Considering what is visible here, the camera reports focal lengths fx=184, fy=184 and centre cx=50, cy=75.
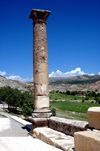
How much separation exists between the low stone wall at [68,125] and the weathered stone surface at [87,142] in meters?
1.56

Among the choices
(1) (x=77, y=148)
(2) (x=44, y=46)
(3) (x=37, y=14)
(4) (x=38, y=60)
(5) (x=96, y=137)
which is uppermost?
(3) (x=37, y=14)

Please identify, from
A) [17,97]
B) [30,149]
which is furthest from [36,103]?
[17,97]

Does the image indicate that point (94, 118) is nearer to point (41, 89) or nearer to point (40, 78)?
point (41, 89)

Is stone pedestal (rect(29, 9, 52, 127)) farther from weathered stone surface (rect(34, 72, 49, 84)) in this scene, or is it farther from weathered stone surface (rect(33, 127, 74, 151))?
weathered stone surface (rect(33, 127, 74, 151))

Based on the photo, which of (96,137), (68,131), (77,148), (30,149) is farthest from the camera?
(68,131)

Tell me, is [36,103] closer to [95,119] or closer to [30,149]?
[30,149]

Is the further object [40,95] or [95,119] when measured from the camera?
[40,95]

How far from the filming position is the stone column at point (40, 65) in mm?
8922

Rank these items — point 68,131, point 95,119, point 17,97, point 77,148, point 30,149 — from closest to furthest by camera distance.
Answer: point 77,148, point 95,119, point 30,149, point 68,131, point 17,97

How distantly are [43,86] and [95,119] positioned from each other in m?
4.31

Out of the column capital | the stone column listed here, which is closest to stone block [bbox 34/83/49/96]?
the stone column

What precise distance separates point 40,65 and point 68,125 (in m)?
3.46

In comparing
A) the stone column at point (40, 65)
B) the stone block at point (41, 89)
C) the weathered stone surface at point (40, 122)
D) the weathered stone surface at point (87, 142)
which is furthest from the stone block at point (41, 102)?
the weathered stone surface at point (87, 142)

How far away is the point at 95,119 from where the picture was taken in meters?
5.10
